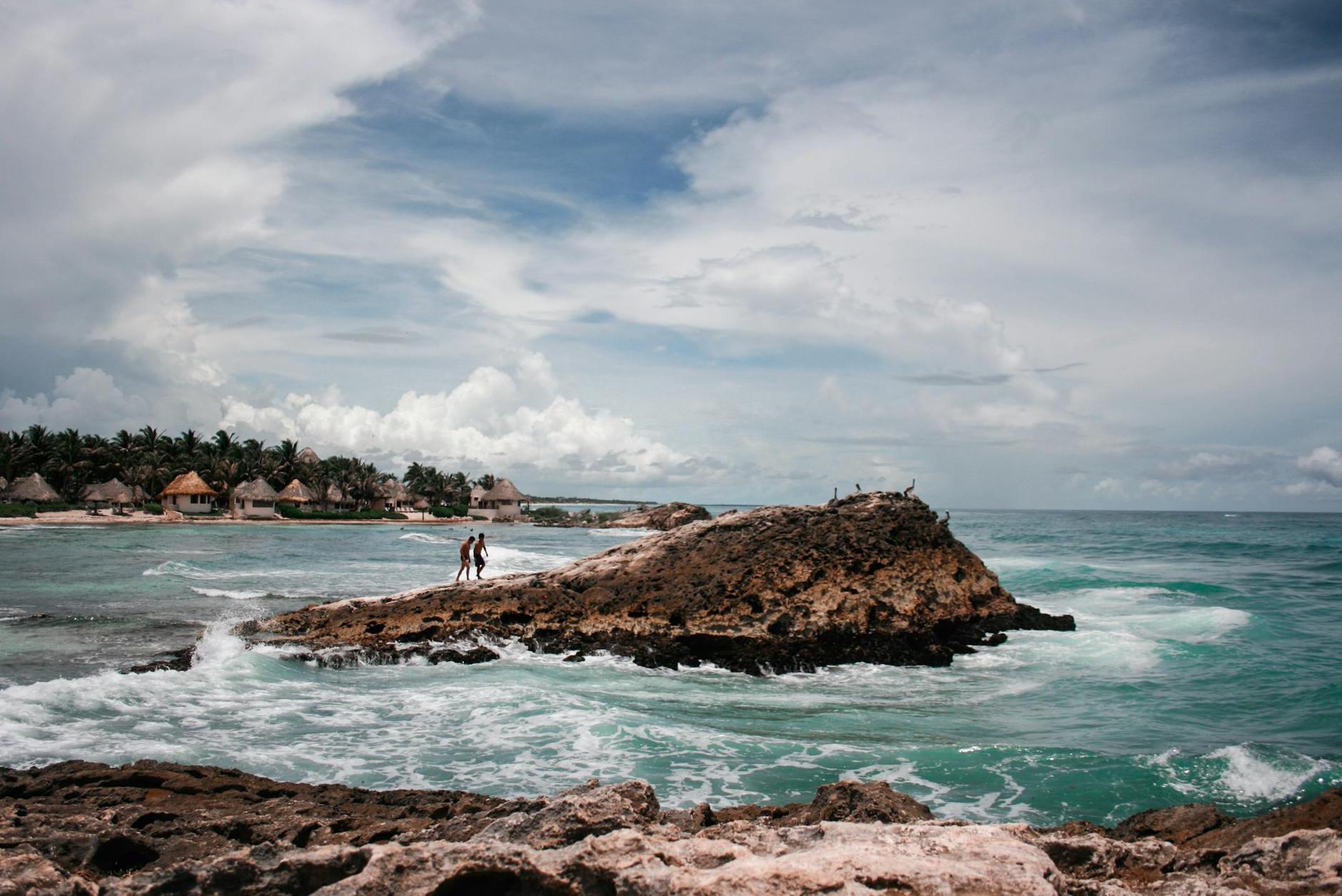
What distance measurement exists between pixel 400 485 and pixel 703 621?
322 feet

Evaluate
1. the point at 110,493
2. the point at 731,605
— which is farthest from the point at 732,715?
the point at 110,493

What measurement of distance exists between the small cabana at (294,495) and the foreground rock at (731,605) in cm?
7714

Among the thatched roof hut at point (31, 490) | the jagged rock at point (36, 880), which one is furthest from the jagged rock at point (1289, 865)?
the thatched roof hut at point (31, 490)

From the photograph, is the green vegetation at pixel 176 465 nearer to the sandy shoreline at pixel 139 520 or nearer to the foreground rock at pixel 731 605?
the sandy shoreline at pixel 139 520

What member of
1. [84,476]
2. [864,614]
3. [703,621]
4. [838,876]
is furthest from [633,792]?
[84,476]

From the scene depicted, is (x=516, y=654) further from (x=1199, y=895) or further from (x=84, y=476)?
(x=84, y=476)

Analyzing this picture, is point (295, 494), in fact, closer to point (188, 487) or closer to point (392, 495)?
point (188, 487)

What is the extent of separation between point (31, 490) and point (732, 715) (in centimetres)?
8314

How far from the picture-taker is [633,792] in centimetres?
496

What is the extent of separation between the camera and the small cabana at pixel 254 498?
266 feet

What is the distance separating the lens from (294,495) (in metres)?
88.1

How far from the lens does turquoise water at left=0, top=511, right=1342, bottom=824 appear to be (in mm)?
8781

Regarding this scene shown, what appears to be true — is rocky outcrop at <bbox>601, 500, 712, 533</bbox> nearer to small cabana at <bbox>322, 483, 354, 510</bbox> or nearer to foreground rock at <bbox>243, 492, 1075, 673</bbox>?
small cabana at <bbox>322, 483, 354, 510</bbox>

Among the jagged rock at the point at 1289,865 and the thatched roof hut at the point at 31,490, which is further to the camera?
the thatched roof hut at the point at 31,490
